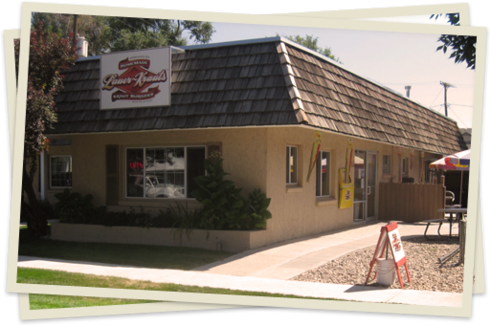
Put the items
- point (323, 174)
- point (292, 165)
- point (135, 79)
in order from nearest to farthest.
→ point (135, 79), point (292, 165), point (323, 174)

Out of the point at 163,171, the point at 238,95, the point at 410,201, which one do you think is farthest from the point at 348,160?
the point at 163,171

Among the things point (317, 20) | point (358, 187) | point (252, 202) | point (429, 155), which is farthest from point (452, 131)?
point (317, 20)

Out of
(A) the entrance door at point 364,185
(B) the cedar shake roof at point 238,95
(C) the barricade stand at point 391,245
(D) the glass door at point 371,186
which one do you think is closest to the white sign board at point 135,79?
(B) the cedar shake roof at point 238,95

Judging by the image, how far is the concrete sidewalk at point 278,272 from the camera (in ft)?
23.3

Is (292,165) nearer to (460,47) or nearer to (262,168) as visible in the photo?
(262,168)

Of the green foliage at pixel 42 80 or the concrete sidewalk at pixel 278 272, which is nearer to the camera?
the concrete sidewalk at pixel 278 272

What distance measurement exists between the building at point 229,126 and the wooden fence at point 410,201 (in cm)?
258

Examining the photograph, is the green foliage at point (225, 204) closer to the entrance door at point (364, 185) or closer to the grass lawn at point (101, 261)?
the grass lawn at point (101, 261)

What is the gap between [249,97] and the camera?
34.6 feet

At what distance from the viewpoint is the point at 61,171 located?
15781mm

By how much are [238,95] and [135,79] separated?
2.76 meters

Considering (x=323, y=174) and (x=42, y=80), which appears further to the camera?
(x=323, y=174)

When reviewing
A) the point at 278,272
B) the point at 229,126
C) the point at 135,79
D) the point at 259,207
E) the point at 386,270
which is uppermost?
the point at 135,79

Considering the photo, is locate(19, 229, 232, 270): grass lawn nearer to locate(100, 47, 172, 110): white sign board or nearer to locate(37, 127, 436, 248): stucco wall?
locate(37, 127, 436, 248): stucco wall
